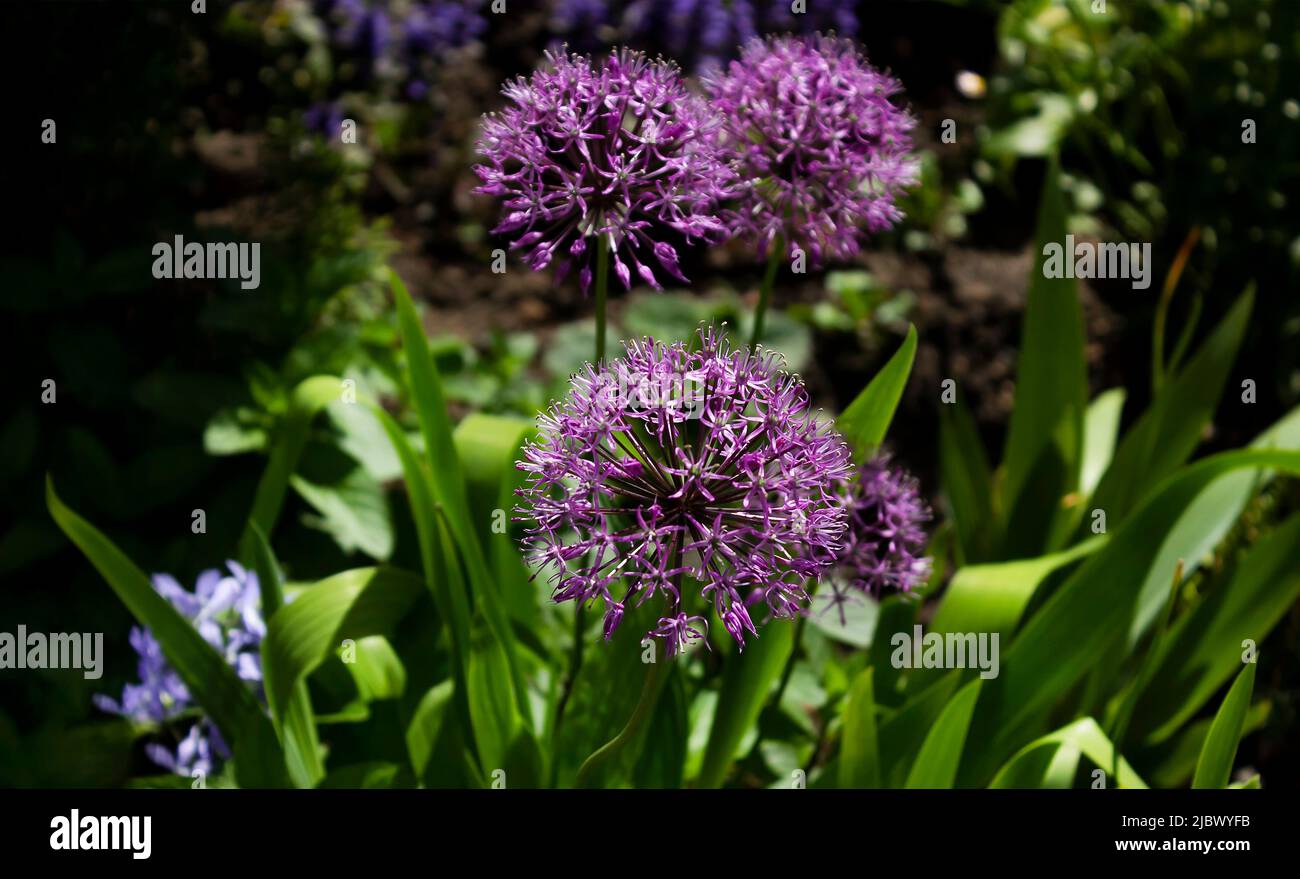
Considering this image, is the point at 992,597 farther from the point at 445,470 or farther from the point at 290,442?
the point at 290,442

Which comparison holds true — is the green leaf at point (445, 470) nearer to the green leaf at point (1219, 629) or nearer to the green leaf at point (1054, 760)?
the green leaf at point (1054, 760)

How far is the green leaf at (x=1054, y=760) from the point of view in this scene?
224cm

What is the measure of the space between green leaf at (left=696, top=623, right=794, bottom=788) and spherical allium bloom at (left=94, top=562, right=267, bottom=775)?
0.98 metres

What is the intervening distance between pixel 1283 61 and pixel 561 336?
9.06 feet

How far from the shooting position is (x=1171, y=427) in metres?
3.13

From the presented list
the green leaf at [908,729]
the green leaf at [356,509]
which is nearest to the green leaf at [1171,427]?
the green leaf at [908,729]

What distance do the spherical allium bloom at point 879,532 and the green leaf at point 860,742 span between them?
0.55 ft

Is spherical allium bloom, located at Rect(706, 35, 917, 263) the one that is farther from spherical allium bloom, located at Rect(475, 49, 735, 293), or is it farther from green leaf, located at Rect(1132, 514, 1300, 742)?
green leaf, located at Rect(1132, 514, 1300, 742)

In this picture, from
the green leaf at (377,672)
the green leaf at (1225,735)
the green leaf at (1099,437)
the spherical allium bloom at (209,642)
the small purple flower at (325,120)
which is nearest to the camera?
the green leaf at (1225,735)

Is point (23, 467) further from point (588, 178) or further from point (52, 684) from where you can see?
point (588, 178)

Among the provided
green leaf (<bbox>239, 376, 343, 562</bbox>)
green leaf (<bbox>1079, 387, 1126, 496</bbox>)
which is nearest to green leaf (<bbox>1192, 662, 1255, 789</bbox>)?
green leaf (<bbox>1079, 387, 1126, 496</bbox>)

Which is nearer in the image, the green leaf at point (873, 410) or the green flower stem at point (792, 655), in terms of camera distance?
the green leaf at point (873, 410)

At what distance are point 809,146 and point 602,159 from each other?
418 millimetres
